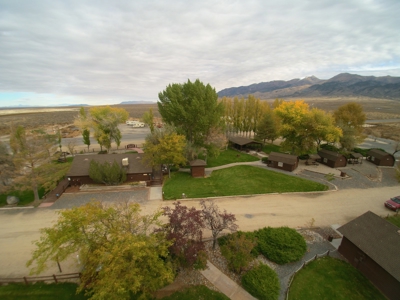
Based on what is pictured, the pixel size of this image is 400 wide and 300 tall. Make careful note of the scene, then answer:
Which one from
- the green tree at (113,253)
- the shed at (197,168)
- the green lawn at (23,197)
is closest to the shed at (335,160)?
the shed at (197,168)

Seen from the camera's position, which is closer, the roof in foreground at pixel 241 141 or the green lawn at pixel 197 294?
the green lawn at pixel 197 294

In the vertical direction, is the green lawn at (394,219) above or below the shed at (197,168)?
below

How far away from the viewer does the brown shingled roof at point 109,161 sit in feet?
90.6

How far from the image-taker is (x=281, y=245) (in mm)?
15516

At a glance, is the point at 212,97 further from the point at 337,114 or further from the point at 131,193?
the point at 337,114

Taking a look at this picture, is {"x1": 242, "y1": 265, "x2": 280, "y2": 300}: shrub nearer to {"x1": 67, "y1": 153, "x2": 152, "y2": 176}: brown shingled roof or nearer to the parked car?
the parked car

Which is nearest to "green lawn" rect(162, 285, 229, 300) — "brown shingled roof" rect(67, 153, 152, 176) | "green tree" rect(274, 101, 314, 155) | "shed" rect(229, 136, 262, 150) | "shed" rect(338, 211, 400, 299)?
"shed" rect(338, 211, 400, 299)

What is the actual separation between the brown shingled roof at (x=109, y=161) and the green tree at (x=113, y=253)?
15.1 metres

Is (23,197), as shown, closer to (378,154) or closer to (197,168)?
(197,168)

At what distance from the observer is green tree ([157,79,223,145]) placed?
1275 inches

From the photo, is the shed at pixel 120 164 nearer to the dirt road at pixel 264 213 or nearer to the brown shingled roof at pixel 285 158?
the dirt road at pixel 264 213

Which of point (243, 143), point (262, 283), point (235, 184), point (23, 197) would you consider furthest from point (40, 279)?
point (243, 143)

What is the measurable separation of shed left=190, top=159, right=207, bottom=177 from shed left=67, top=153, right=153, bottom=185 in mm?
6272

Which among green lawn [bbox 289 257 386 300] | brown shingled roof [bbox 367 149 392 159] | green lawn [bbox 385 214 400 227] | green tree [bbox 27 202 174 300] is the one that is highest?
green tree [bbox 27 202 174 300]
